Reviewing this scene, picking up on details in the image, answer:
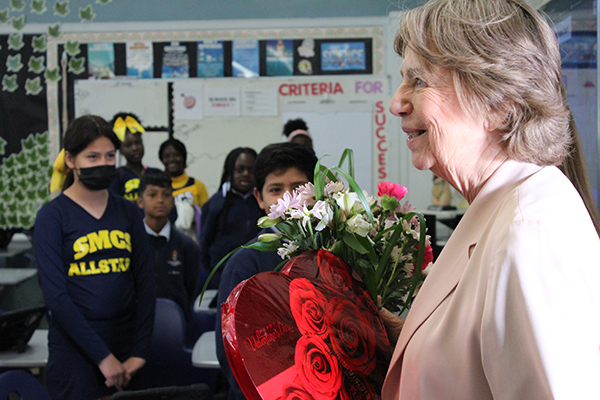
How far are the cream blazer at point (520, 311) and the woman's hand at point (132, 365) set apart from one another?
1.61m

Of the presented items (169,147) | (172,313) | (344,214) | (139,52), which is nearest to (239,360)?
(344,214)

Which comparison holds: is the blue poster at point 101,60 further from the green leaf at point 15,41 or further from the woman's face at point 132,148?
the woman's face at point 132,148

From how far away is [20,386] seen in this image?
1.58 meters

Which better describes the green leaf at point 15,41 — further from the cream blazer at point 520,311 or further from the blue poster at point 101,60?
the cream blazer at point 520,311

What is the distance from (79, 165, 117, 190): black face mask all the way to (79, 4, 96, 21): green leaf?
13.1 feet

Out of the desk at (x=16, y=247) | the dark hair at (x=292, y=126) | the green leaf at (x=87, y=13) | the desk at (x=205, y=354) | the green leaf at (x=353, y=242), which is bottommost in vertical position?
the desk at (x=205, y=354)

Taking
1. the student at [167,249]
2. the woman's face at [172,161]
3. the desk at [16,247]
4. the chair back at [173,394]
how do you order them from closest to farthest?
the chair back at [173,394] → the student at [167,249] → the woman's face at [172,161] → the desk at [16,247]

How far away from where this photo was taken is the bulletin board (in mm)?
5352

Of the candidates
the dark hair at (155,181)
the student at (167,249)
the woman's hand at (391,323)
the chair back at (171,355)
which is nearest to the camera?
the woman's hand at (391,323)

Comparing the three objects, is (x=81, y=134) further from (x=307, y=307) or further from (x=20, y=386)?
(x=307, y=307)

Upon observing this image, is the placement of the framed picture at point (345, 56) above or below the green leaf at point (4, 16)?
below

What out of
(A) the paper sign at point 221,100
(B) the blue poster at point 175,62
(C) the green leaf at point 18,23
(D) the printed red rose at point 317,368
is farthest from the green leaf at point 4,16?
(D) the printed red rose at point 317,368

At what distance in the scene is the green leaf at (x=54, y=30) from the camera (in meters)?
5.36

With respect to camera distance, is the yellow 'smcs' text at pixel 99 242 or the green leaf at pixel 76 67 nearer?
the yellow 'smcs' text at pixel 99 242
